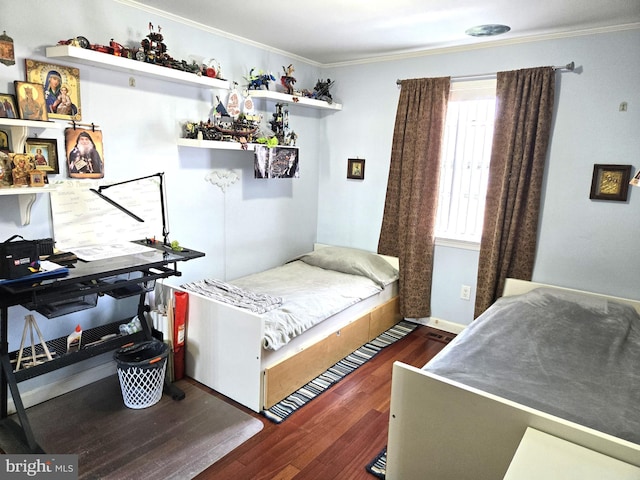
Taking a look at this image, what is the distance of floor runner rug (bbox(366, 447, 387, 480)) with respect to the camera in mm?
2002

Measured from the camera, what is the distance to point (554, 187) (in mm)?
3023

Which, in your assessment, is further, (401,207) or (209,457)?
(401,207)

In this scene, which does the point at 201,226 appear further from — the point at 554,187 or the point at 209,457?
the point at 554,187

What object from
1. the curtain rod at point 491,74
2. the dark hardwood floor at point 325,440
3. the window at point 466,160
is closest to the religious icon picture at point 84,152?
the dark hardwood floor at point 325,440

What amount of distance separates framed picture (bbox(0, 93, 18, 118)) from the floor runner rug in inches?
95.7

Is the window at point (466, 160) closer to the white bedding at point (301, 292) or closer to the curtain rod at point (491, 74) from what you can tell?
the curtain rod at point (491, 74)

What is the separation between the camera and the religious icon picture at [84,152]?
2.38 meters

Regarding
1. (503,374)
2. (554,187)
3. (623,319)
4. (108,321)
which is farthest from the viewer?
(554,187)

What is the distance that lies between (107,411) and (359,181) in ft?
8.84

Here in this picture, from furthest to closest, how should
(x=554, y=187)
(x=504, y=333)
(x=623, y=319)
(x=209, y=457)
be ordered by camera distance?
1. (x=554, y=187)
2. (x=623, y=319)
3. (x=504, y=333)
4. (x=209, y=457)

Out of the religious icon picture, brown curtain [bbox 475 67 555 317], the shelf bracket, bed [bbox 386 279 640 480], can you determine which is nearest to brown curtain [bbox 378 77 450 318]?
brown curtain [bbox 475 67 555 317]

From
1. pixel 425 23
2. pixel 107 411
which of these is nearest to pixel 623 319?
pixel 425 23

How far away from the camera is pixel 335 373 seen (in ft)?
9.52

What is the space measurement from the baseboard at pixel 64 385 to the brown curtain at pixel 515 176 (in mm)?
2702
